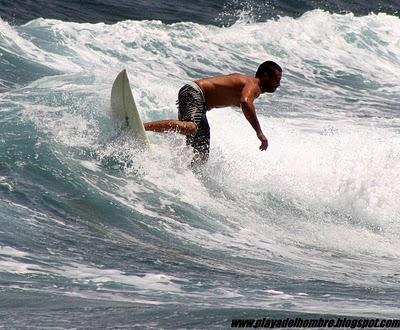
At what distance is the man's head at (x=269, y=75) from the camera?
891cm

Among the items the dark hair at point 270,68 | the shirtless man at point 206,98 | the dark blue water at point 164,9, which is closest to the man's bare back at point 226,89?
the shirtless man at point 206,98

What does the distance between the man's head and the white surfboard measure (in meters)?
1.19

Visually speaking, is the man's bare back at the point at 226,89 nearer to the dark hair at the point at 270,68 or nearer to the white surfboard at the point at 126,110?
the dark hair at the point at 270,68

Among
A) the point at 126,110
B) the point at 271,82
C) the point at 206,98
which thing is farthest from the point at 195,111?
the point at 271,82

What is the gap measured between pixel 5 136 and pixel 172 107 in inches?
88.4

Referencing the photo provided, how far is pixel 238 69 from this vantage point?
55.8 feet

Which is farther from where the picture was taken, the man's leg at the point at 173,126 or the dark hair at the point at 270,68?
the man's leg at the point at 173,126

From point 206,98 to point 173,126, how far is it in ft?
1.52

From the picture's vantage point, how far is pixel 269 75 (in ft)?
29.3

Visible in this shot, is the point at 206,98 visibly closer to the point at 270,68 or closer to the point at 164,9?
the point at 270,68

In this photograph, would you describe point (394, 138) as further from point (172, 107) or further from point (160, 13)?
point (160, 13)

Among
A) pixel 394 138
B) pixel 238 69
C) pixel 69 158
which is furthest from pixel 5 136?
pixel 238 69

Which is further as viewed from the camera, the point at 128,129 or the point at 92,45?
the point at 92,45

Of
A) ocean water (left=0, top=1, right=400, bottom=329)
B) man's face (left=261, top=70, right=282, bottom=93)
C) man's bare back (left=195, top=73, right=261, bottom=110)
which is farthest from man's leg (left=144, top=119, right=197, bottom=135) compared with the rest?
man's face (left=261, top=70, right=282, bottom=93)
